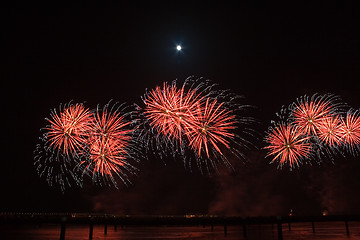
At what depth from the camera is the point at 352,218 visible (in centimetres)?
1950

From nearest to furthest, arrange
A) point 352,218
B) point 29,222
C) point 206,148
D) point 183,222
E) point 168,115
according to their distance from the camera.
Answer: point 29,222 → point 183,222 → point 352,218 → point 206,148 → point 168,115

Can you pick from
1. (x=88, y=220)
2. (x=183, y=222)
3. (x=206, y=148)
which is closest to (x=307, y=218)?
(x=183, y=222)

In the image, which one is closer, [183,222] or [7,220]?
[7,220]

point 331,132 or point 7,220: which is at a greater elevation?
point 331,132

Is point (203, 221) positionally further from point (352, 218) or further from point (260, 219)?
point (352, 218)

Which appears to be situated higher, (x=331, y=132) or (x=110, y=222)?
(x=331, y=132)

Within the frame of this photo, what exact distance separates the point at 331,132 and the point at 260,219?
68.8 ft

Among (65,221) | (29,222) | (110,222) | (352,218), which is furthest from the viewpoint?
(352,218)

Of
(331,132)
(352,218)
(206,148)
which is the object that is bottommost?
(352,218)

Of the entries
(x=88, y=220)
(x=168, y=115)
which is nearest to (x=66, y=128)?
(x=168, y=115)

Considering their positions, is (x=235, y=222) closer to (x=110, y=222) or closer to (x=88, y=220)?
(x=110, y=222)

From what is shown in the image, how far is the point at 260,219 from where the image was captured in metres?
12.9

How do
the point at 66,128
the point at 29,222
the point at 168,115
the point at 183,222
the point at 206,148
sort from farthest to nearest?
the point at 66,128 < the point at 168,115 < the point at 206,148 < the point at 183,222 < the point at 29,222

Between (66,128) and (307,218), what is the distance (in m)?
22.8
